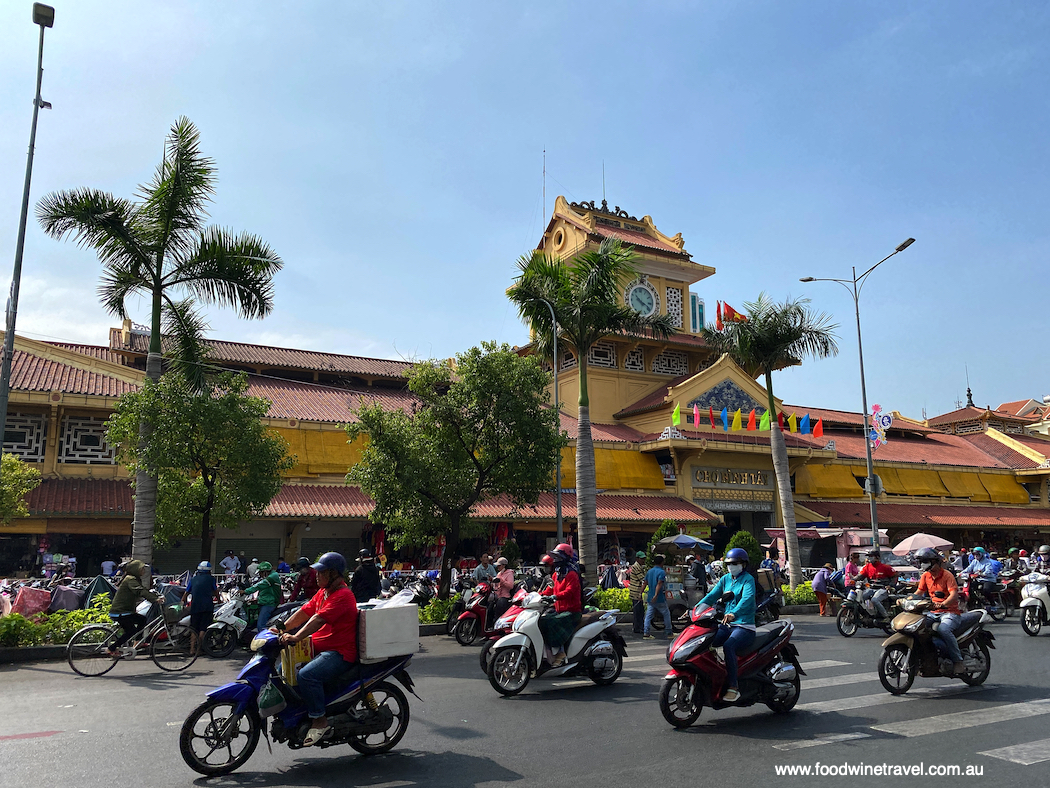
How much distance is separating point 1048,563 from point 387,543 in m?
19.4

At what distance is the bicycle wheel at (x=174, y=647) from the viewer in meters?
11.4

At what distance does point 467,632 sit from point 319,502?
1052cm

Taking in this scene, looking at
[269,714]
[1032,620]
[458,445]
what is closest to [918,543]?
[1032,620]

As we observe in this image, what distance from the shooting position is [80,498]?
20.5 meters

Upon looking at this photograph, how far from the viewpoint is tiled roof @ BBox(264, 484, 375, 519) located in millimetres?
22391

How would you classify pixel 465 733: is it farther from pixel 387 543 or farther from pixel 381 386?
pixel 381 386

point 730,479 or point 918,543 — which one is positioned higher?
point 730,479

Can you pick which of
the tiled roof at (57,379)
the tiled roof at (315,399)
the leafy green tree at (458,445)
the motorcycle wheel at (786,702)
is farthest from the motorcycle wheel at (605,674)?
the tiled roof at (57,379)

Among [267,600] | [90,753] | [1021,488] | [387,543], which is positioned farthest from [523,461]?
[1021,488]

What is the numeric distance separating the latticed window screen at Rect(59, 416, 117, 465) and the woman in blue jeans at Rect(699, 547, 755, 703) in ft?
63.6

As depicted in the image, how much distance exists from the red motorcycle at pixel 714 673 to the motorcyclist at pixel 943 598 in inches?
84.5

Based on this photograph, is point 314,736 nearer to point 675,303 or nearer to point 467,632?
point 467,632

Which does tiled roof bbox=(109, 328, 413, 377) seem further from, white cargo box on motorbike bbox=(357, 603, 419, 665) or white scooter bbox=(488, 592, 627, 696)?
white cargo box on motorbike bbox=(357, 603, 419, 665)

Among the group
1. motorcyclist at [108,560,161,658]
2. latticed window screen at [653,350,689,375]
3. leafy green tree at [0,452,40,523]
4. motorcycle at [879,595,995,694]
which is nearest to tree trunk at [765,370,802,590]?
latticed window screen at [653,350,689,375]
